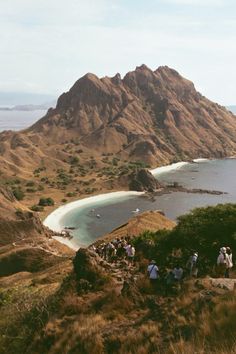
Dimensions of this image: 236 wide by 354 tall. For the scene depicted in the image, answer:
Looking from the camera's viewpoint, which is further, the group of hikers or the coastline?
the coastline

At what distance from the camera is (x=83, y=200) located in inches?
5340

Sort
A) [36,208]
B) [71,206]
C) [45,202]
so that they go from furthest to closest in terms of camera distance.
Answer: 1. [71,206]
2. [45,202]
3. [36,208]

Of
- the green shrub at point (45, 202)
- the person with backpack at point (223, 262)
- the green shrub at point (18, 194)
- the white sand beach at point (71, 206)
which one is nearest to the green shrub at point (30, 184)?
the green shrub at point (18, 194)

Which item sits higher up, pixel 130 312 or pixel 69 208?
pixel 130 312

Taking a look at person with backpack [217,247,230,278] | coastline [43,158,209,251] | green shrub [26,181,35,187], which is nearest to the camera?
person with backpack [217,247,230,278]

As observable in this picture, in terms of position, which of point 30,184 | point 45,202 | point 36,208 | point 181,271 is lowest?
point 36,208

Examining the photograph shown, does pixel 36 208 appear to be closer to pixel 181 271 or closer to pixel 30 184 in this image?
pixel 30 184

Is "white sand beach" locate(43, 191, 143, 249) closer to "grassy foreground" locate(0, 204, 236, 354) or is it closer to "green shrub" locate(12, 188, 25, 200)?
"green shrub" locate(12, 188, 25, 200)

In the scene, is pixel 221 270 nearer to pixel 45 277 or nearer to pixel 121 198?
pixel 45 277

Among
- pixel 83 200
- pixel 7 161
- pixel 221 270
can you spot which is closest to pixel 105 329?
pixel 221 270

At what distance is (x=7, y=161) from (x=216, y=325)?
534 feet

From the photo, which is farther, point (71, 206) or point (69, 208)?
point (71, 206)

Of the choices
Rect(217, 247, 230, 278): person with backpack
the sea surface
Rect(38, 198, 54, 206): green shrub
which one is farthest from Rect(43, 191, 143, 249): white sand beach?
Rect(217, 247, 230, 278): person with backpack

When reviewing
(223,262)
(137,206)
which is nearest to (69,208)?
(137,206)
